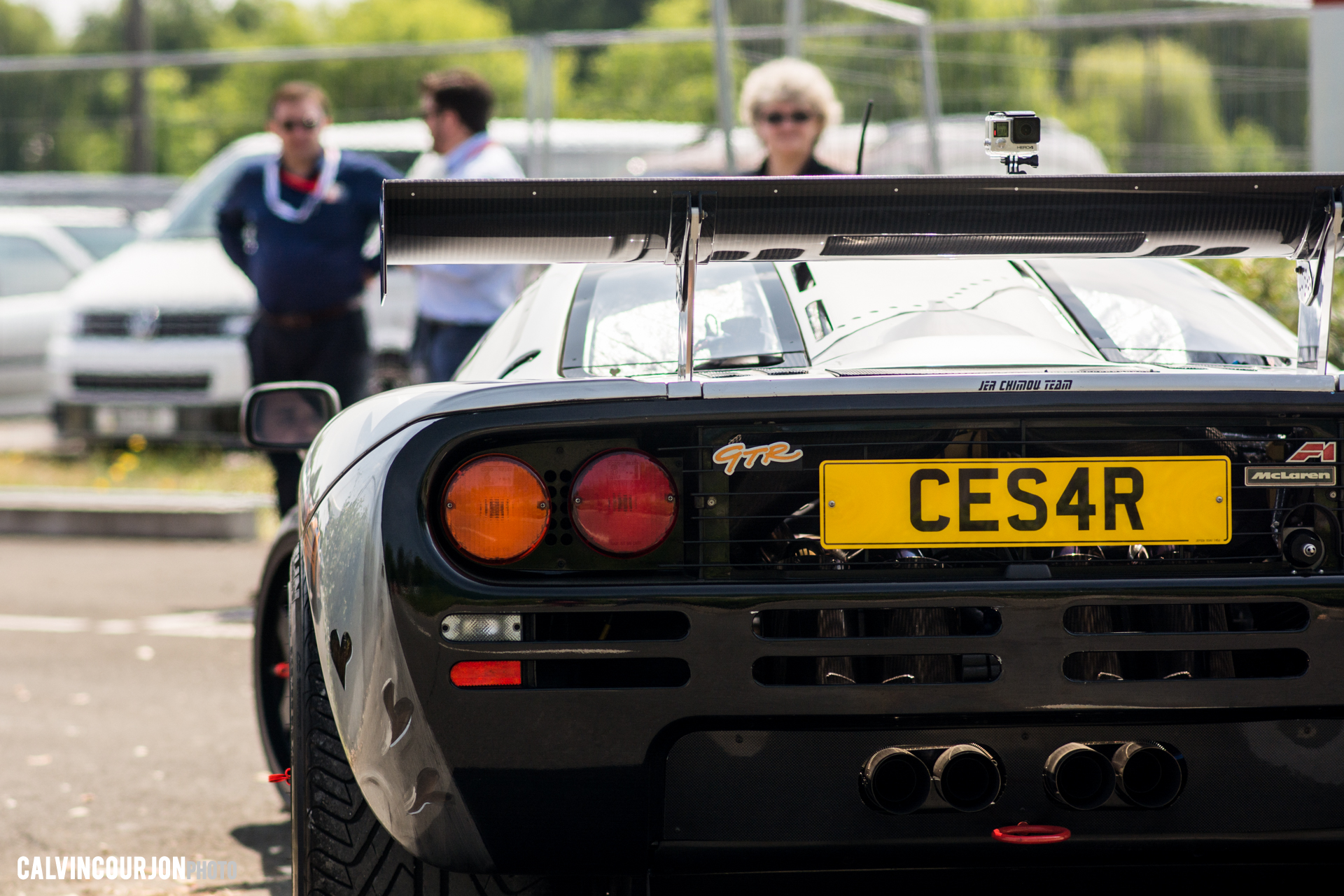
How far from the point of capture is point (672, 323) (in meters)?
2.69

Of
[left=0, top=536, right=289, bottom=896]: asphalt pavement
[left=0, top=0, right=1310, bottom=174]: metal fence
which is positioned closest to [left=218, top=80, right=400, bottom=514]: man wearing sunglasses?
[left=0, top=536, right=289, bottom=896]: asphalt pavement

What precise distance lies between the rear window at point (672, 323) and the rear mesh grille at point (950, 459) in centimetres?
40

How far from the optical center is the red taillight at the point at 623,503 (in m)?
2.12

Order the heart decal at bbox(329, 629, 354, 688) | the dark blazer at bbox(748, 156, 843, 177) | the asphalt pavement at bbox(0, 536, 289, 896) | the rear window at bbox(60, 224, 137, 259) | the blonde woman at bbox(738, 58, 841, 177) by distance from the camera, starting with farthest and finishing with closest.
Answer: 1. the rear window at bbox(60, 224, 137, 259)
2. the blonde woman at bbox(738, 58, 841, 177)
3. the dark blazer at bbox(748, 156, 843, 177)
4. the asphalt pavement at bbox(0, 536, 289, 896)
5. the heart decal at bbox(329, 629, 354, 688)

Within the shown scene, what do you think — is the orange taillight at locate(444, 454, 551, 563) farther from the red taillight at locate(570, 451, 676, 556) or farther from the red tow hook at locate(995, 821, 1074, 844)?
the red tow hook at locate(995, 821, 1074, 844)

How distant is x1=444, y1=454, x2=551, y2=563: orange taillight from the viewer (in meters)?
2.11

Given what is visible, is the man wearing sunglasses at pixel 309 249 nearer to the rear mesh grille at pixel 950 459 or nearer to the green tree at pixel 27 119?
the rear mesh grille at pixel 950 459

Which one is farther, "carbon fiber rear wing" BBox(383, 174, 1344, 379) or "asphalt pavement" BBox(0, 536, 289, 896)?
"asphalt pavement" BBox(0, 536, 289, 896)

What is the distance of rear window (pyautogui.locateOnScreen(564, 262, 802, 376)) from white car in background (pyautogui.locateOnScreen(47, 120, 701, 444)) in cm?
658

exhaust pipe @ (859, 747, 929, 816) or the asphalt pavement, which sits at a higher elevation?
exhaust pipe @ (859, 747, 929, 816)

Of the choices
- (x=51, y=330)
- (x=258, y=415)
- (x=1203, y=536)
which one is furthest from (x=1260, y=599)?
(x=51, y=330)

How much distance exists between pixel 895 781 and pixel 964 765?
0.10 metres

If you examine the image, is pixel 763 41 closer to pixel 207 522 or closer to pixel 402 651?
pixel 207 522

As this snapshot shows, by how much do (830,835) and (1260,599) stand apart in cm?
66
